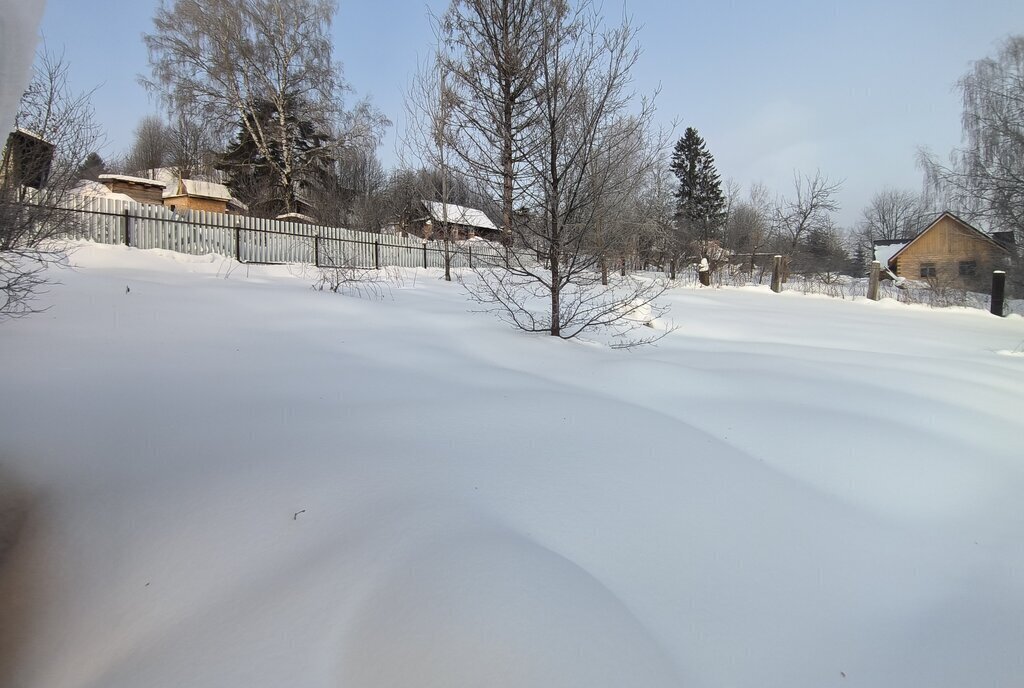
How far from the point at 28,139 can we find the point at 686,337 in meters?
8.35

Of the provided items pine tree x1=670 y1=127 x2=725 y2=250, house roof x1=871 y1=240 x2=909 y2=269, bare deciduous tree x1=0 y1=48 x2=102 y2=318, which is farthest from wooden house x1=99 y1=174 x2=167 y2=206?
house roof x1=871 y1=240 x2=909 y2=269

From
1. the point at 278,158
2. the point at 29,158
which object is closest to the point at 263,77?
the point at 278,158

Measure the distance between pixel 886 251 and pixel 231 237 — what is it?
140 ft

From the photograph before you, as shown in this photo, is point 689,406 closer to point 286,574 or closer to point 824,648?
point 824,648

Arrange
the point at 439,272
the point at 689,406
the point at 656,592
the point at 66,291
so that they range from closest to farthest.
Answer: the point at 656,592 → the point at 689,406 → the point at 66,291 → the point at 439,272

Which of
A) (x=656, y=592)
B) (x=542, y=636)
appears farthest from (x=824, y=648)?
(x=542, y=636)

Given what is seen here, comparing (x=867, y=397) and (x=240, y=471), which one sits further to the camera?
(x=867, y=397)

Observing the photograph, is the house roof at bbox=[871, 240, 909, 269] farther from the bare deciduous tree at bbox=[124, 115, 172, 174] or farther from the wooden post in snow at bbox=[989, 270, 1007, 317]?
the bare deciduous tree at bbox=[124, 115, 172, 174]

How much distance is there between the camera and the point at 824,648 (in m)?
1.63

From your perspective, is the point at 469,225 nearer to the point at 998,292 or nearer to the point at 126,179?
the point at 998,292

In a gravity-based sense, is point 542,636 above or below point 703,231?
below

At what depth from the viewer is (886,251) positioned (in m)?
36.5

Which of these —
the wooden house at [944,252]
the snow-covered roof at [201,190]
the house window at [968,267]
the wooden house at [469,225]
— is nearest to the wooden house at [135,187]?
the snow-covered roof at [201,190]

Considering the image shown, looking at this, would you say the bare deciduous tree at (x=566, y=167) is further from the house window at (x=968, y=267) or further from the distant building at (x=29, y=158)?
the house window at (x=968, y=267)
